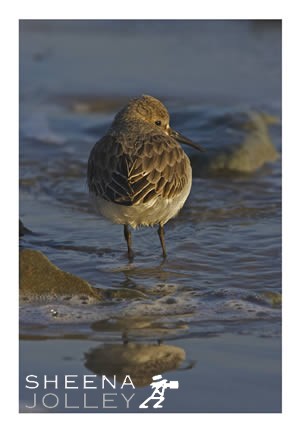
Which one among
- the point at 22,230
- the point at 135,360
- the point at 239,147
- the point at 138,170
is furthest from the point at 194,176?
the point at 135,360

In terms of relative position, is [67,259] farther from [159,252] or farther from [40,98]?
[40,98]

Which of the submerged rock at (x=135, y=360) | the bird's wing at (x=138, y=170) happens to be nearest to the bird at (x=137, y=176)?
the bird's wing at (x=138, y=170)

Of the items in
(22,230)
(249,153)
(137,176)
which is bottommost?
(22,230)

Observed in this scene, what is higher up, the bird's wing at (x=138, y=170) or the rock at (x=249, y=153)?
the rock at (x=249, y=153)

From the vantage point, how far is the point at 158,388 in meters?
4.98

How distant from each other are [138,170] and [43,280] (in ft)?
4.56

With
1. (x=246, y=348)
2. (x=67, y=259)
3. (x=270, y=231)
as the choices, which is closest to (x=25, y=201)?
(x=67, y=259)

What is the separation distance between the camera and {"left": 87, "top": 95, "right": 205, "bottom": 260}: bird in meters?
6.94

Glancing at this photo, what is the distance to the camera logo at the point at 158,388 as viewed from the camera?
484cm

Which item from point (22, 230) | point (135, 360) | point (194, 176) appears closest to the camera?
point (135, 360)

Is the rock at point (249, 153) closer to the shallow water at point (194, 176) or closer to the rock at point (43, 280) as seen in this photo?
the shallow water at point (194, 176)

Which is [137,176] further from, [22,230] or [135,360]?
[135,360]

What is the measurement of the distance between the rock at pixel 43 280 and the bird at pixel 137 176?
96cm
